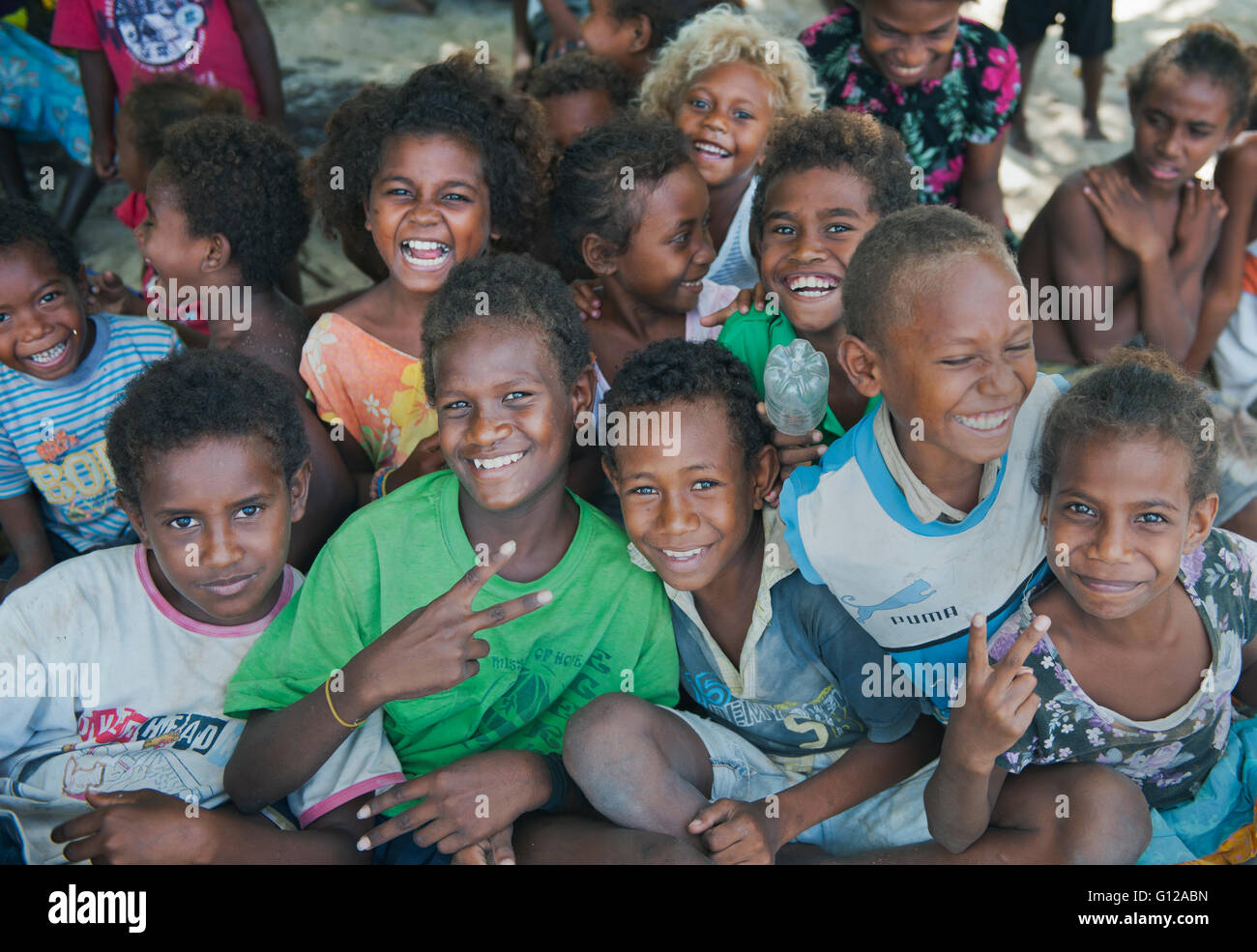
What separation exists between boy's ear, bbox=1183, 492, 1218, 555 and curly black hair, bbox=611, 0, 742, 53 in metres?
2.35

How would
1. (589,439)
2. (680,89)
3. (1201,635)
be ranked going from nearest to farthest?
(1201,635)
(589,439)
(680,89)

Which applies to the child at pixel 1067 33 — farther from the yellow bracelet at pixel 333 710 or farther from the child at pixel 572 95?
the yellow bracelet at pixel 333 710

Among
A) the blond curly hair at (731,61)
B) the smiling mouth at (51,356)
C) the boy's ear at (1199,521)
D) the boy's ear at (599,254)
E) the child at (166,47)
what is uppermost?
the child at (166,47)

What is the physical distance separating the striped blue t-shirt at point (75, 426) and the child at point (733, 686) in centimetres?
128

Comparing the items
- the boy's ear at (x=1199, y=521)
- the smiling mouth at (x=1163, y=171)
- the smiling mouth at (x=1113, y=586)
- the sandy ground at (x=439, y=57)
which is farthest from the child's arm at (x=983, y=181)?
the smiling mouth at (x=1113, y=586)

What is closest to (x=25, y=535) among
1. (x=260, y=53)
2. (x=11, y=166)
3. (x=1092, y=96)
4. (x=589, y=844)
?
(x=589, y=844)

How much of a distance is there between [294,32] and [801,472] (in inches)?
175

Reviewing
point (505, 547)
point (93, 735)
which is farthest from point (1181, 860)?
point (93, 735)

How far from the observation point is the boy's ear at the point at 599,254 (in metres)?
2.73

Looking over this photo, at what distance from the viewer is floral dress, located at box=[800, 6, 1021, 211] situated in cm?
316

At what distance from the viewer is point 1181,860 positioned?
1.98m

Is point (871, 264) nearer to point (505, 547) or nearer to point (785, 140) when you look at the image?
point (785, 140)

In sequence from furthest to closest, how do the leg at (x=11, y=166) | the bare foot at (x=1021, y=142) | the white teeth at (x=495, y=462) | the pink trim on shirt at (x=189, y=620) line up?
the bare foot at (x=1021, y=142) < the leg at (x=11, y=166) < the pink trim on shirt at (x=189, y=620) < the white teeth at (x=495, y=462)

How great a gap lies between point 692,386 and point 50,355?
1.54 meters
